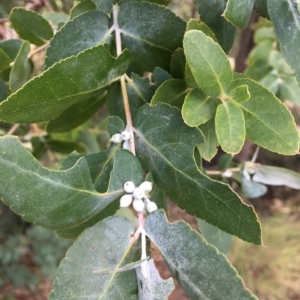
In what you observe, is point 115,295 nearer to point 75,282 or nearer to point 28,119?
point 75,282

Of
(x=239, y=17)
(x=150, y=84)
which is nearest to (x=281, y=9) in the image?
(x=239, y=17)

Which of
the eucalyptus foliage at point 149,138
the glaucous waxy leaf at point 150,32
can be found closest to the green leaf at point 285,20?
the eucalyptus foliage at point 149,138

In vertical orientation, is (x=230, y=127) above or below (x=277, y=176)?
above

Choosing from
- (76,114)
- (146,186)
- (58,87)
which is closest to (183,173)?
(146,186)

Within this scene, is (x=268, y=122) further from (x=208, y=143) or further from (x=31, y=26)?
(x=31, y=26)

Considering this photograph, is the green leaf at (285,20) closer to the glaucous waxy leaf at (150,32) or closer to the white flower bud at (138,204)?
the glaucous waxy leaf at (150,32)

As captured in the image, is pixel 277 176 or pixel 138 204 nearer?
pixel 138 204

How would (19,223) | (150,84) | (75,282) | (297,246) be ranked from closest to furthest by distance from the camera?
(75,282) < (150,84) < (19,223) < (297,246)
